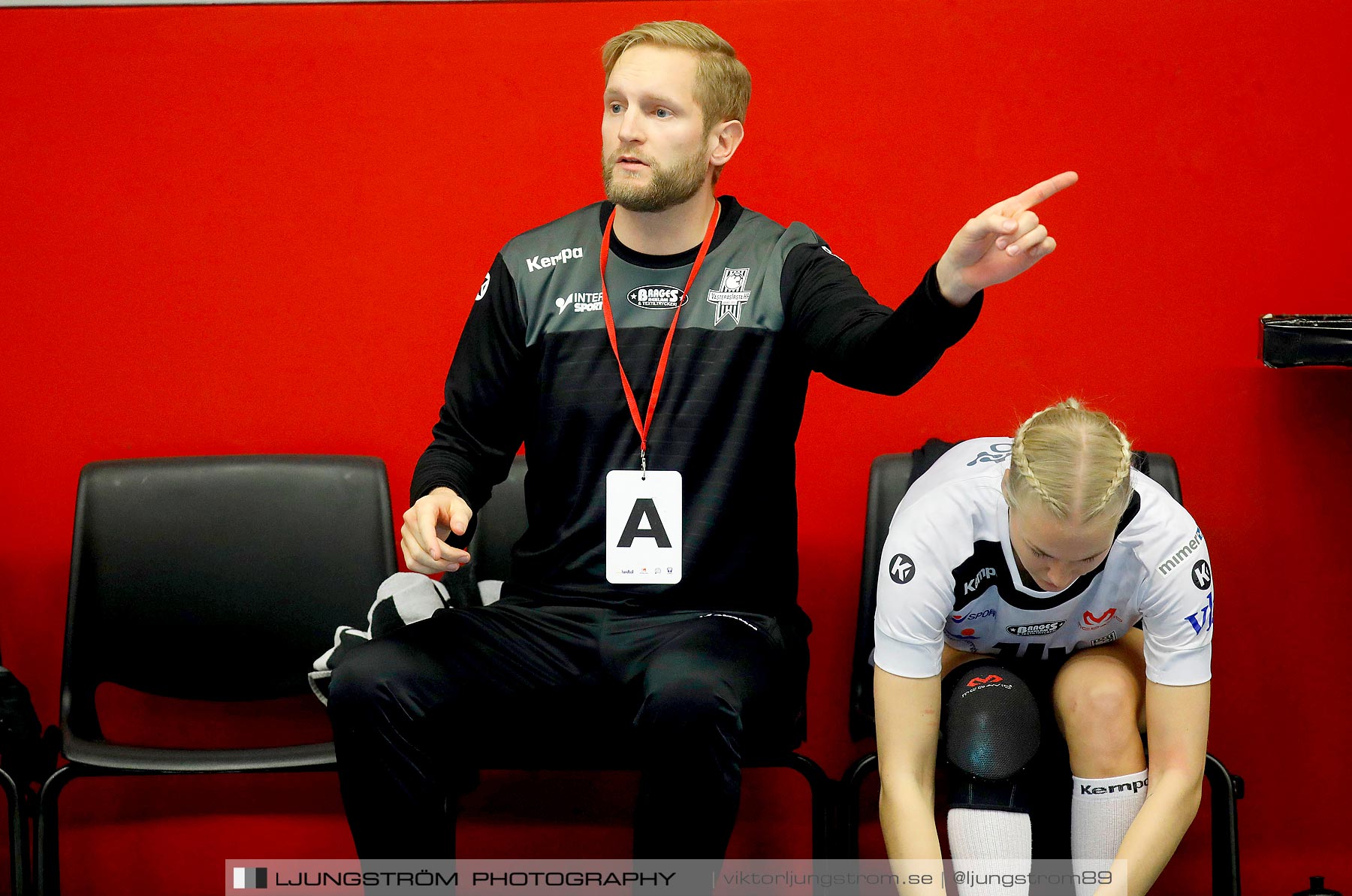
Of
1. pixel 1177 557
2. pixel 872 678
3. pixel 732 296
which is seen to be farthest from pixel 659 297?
pixel 1177 557

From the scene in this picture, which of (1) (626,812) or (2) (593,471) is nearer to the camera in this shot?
(2) (593,471)

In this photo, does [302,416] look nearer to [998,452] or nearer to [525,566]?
[525,566]

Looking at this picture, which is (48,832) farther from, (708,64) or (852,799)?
(708,64)

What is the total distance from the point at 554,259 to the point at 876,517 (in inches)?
28.3

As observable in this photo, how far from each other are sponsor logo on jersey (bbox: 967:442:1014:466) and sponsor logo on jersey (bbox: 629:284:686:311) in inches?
19.9

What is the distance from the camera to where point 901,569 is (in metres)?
1.70

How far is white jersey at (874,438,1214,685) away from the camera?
1.68 meters

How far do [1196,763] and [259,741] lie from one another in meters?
1.72

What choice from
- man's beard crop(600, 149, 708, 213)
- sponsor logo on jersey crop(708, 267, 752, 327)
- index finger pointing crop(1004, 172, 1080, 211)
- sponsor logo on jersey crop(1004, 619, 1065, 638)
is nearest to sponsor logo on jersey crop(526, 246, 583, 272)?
man's beard crop(600, 149, 708, 213)

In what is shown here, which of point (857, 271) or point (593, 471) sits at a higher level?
point (857, 271)

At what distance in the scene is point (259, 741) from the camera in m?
2.41

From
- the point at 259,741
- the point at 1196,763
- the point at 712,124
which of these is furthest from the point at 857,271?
the point at 259,741

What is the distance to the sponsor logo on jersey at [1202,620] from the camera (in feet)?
5.50

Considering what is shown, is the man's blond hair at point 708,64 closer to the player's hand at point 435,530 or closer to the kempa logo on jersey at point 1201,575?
the player's hand at point 435,530
